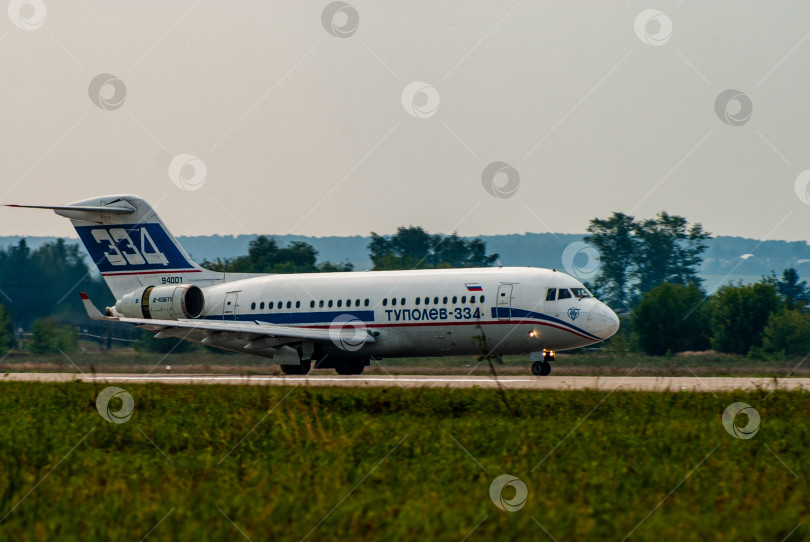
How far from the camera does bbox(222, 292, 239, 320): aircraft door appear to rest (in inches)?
1596

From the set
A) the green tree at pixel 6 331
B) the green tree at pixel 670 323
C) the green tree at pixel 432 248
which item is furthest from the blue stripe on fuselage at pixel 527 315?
the green tree at pixel 432 248

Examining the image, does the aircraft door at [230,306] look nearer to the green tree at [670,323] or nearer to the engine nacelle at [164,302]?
the engine nacelle at [164,302]

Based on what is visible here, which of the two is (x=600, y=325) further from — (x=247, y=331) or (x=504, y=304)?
(x=247, y=331)

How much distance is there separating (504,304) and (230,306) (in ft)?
A: 37.5

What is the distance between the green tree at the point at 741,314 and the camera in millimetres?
58500

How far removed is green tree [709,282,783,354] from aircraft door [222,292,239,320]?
29.2 m

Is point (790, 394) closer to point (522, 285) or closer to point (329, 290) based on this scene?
point (522, 285)

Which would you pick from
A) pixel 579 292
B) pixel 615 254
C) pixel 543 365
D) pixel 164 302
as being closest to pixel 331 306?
pixel 164 302

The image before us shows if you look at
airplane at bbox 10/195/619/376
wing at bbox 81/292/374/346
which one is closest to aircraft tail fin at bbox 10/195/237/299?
airplane at bbox 10/195/619/376

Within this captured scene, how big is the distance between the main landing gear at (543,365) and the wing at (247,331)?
→ 5827 millimetres

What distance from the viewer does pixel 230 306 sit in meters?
40.7

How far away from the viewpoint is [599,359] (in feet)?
156

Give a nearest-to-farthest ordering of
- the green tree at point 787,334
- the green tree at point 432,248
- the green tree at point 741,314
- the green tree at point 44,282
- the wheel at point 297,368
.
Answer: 1. the wheel at point 297,368
2. the green tree at point 787,334
3. the green tree at point 741,314
4. the green tree at point 44,282
5. the green tree at point 432,248

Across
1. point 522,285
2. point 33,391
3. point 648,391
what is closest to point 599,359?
point 522,285
